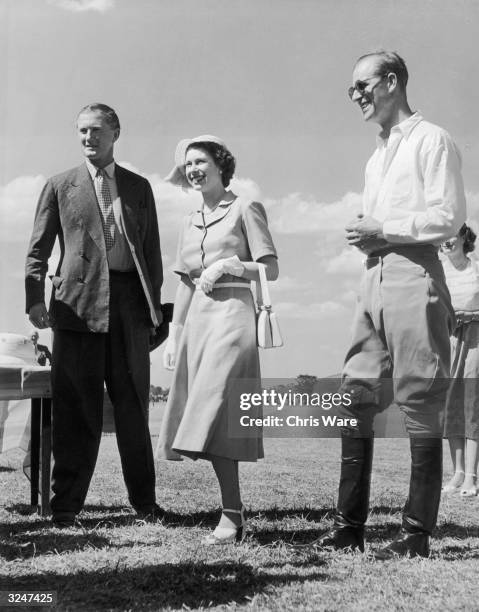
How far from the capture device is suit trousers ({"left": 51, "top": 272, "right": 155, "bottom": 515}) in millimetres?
4586

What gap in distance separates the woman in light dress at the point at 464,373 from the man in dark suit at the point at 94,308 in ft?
6.71

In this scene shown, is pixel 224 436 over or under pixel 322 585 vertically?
over

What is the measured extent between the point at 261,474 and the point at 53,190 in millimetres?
2485

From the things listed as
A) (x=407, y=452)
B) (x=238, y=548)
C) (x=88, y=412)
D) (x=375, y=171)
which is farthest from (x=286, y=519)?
(x=407, y=452)

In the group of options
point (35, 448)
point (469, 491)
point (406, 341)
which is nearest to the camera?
point (406, 341)

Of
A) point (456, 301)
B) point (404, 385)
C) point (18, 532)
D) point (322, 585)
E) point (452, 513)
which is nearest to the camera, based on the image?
point (322, 585)

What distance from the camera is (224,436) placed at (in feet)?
13.3

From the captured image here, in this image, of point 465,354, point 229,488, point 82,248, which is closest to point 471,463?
point 465,354

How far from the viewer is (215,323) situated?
4137 millimetres

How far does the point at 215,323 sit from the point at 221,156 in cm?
78

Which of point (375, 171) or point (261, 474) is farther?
point (261, 474)

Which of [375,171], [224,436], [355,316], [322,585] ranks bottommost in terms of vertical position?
[322,585]

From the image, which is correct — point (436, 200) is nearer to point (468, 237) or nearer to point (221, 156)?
point (221, 156)

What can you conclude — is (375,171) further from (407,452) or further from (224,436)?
(407,452)
